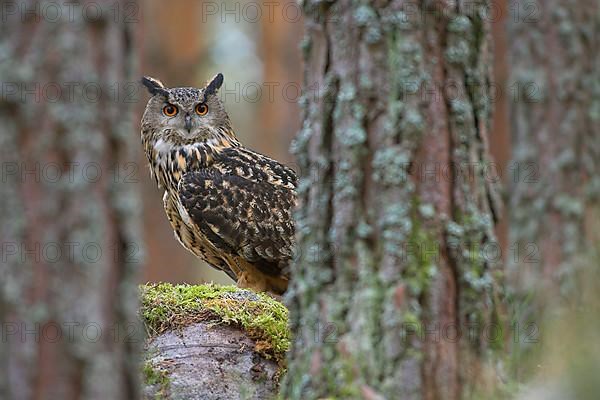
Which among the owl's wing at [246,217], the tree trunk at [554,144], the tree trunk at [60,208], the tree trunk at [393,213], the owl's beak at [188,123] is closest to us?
the tree trunk at [60,208]

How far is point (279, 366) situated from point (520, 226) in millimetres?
1489

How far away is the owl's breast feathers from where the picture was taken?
706 cm

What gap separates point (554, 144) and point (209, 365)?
2112 mm

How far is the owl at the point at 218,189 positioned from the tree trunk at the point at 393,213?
347cm

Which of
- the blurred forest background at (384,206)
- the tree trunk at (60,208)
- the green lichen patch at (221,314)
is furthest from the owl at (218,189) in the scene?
the tree trunk at (60,208)

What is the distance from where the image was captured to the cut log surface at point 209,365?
195 inches

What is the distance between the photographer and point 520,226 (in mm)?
4812

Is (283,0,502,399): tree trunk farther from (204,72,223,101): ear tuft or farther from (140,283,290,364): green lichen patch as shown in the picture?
(204,72,223,101): ear tuft

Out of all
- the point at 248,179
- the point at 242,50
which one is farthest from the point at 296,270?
the point at 242,50

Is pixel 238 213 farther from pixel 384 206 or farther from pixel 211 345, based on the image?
pixel 384 206

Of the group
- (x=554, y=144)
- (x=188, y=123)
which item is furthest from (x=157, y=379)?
(x=188, y=123)

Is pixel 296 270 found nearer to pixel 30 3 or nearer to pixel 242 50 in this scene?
pixel 30 3

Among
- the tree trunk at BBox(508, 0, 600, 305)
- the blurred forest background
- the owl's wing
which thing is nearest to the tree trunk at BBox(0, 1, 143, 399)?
the blurred forest background

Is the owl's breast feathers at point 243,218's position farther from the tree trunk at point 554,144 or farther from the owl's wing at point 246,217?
the tree trunk at point 554,144
